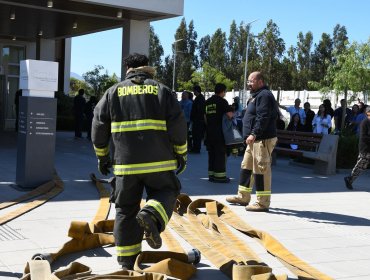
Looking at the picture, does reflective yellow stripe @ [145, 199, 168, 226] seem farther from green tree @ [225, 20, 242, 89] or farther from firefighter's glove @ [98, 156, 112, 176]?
green tree @ [225, 20, 242, 89]

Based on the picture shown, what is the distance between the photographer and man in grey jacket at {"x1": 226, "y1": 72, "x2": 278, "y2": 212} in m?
7.52

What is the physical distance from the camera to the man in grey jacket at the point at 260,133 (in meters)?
7.52

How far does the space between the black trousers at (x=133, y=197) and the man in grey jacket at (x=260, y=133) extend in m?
3.02

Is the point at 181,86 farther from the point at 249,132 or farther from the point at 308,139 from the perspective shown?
the point at 249,132

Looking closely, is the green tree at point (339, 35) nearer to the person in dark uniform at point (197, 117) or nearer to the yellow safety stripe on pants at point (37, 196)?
the person in dark uniform at point (197, 117)

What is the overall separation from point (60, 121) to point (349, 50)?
24.8 m

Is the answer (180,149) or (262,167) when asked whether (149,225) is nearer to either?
(180,149)

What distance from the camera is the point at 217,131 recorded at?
10.1 m

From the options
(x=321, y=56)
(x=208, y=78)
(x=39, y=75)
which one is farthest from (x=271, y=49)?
(x=39, y=75)

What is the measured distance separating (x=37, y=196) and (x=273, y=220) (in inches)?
144

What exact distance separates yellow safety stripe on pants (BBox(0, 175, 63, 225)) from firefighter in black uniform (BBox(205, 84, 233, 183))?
2951 millimetres

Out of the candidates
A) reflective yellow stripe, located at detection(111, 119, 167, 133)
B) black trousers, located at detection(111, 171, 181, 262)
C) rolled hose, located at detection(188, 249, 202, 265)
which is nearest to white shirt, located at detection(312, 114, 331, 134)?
rolled hose, located at detection(188, 249, 202, 265)

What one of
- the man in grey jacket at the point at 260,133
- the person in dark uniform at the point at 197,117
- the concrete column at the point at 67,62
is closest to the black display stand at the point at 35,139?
the man in grey jacket at the point at 260,133

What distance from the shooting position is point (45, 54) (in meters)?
22.7
